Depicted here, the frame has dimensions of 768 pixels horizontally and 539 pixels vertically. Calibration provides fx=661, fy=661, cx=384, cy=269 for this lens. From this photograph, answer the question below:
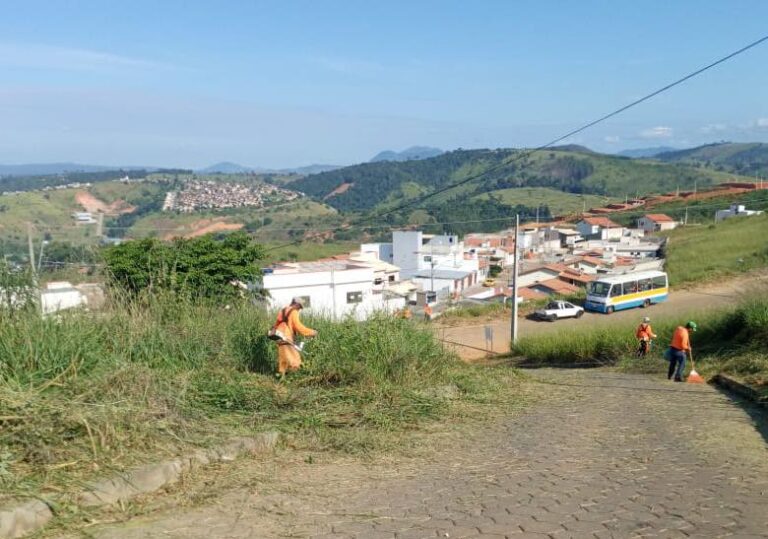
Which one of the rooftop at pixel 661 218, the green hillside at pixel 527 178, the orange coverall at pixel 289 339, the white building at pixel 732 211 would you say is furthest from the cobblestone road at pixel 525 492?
the green hillside at pixel 527 178

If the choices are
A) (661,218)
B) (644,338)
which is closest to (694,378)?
(644,338)

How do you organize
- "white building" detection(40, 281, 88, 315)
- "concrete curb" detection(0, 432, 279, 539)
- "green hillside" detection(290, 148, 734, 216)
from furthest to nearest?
"green hillside" detection(290, 148, 734, 216) → "white building" detection(40, 281, 88, 315) → "concrete curb" detection(0, 432, 279, 539)

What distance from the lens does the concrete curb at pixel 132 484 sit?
3.55m

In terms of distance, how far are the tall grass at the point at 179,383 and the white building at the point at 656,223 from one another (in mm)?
79144

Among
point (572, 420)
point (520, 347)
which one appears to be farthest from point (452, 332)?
point (572, 420)

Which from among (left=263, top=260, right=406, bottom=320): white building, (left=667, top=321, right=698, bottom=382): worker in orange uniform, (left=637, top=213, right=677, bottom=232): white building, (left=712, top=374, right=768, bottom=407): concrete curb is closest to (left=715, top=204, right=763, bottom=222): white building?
(left=637, top=213, right=677, bottom=232): white building

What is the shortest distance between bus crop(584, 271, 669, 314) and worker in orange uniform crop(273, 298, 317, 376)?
25.2 metres

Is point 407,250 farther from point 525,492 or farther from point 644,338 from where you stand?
point 525,492

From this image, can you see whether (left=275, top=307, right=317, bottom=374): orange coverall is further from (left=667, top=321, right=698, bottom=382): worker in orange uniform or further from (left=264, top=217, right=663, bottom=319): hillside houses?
(left=264, top=217, right=663, bottom=319): hillside houses

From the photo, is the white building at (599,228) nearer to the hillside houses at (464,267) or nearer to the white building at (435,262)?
the hillside houses at (464,267)

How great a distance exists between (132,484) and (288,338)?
317 cm

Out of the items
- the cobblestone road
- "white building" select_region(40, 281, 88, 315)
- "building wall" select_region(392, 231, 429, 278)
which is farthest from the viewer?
"building wall" select_region(392, 231, 429, 278)

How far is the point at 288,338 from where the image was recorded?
7.23 meters

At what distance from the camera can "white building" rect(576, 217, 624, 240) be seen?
78312 mm
